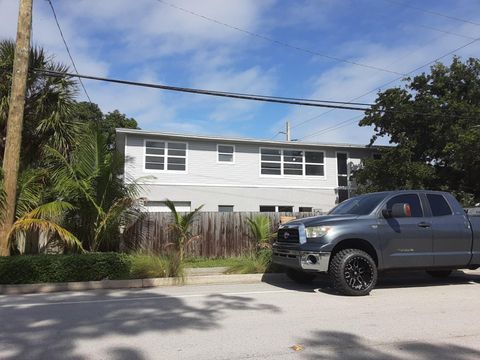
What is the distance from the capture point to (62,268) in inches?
424

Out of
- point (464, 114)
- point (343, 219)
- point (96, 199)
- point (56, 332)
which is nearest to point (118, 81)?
point (96, 199)

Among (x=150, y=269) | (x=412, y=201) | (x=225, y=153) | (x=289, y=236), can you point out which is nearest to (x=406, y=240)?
(x=412, y=201)


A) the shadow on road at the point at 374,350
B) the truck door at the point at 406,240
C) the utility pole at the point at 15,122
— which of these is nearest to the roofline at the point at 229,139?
the utility pole at the point at 15,122

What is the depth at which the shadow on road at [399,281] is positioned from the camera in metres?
10.2

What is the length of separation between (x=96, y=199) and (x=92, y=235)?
989mm

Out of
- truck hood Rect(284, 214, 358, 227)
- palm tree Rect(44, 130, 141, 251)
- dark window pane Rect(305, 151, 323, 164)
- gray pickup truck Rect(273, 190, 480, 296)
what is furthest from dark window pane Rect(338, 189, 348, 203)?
truck hood Rect(284, 214, 358, 227)

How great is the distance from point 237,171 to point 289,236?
15250 millimetres

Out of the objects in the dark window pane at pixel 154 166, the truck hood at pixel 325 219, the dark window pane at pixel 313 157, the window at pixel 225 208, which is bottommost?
the truck hood at pixel 325 219

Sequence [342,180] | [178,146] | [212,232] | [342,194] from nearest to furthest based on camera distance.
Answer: [212,232] < [178,146] < [342,194] < [342,180]

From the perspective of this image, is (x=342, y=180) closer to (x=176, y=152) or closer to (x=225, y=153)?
(x=225, y=153)

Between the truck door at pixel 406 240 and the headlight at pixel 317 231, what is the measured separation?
1.10m

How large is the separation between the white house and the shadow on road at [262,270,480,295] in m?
12.6

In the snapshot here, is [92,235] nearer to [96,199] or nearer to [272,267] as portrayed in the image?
[96,199]

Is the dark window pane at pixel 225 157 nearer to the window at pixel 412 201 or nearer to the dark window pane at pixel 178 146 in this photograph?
the dark window pane at pixel 178 146
